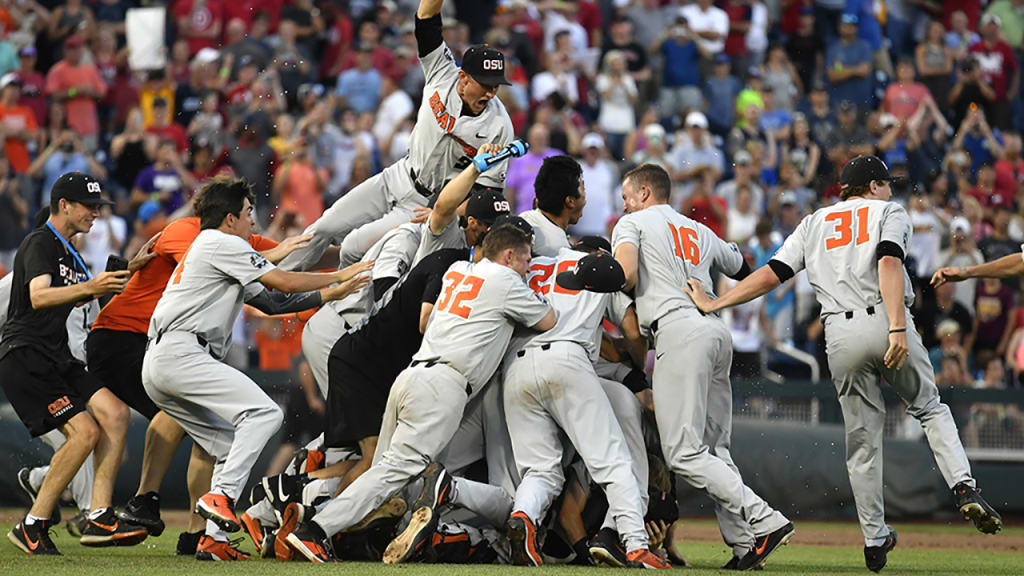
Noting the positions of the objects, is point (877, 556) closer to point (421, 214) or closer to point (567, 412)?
point (567, 412)

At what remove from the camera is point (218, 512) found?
835 cm

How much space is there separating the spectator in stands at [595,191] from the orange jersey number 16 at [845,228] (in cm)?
745

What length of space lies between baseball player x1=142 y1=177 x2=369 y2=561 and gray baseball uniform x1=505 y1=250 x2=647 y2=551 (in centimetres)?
127

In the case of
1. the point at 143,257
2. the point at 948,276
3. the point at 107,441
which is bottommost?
the point at 107,441

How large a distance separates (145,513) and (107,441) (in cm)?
55

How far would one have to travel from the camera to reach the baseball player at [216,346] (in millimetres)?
8711

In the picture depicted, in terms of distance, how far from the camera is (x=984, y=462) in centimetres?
1359

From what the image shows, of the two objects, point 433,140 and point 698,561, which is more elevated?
point 433,140

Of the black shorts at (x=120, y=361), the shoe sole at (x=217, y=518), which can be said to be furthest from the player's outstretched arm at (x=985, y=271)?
the black shorts at (x=120, y=361)

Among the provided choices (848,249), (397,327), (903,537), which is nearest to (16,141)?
(397,327)

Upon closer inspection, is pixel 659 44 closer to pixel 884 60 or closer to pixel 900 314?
pixel 884 60

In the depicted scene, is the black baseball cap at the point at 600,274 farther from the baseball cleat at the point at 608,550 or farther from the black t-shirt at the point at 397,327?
the baseball cleat at the point at 608,550

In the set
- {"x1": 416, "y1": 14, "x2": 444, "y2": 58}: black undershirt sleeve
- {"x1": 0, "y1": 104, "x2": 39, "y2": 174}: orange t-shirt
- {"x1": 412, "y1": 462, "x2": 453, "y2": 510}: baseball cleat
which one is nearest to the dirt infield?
{"x1": 412, "y1": 462, "x2": 453, "y2": 510}: baseball cleat

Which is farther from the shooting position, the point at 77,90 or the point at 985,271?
the point at 77,90
